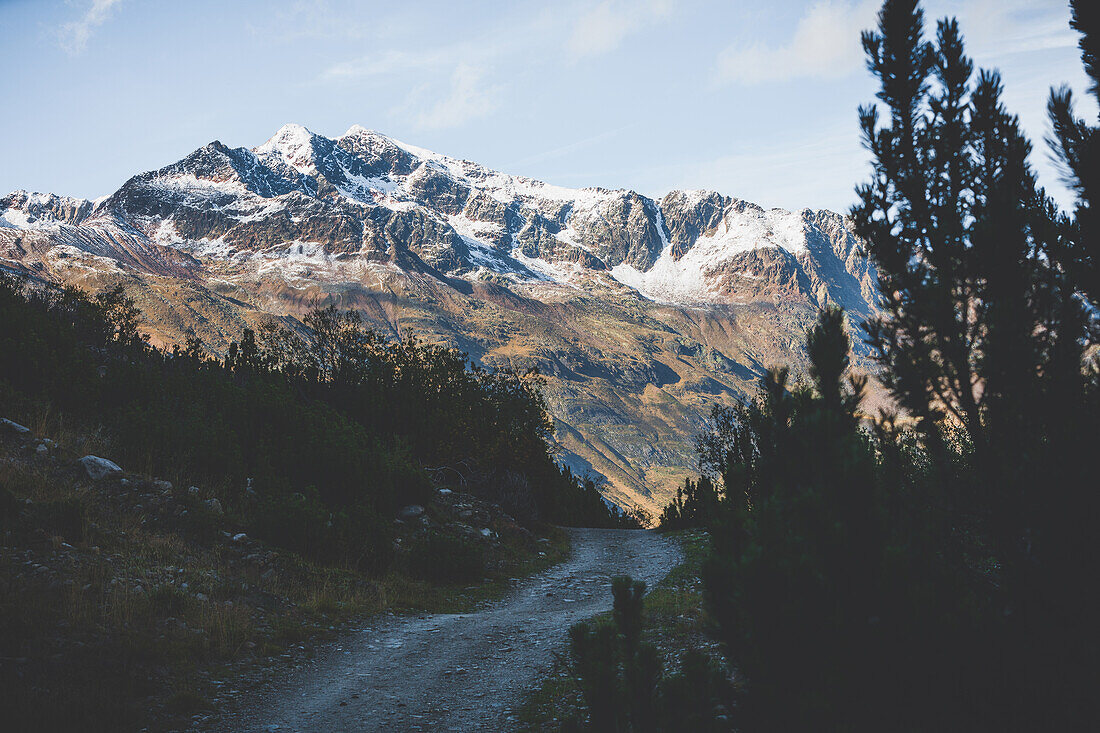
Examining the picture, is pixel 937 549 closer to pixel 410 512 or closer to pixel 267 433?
pixel 410 512

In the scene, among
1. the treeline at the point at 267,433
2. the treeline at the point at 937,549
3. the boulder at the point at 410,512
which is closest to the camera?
the treeline at the point at 937,549

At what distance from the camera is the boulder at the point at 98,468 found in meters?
12.8

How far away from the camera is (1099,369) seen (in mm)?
4508

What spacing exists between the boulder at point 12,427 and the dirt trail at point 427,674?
29.3 feet

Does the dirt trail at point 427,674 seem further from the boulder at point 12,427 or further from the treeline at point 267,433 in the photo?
the boulder at point 12,427

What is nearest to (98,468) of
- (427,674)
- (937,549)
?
(427,674)

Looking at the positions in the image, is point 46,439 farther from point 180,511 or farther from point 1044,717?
point 1044,717

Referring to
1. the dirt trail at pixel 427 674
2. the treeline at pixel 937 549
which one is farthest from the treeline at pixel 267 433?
the treeline at pixel 937 549

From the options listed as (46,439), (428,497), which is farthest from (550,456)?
(46,439)

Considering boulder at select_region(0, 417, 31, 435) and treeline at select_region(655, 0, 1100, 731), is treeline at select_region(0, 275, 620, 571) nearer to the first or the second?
boulder at select_region(0, 417, 31, 435)

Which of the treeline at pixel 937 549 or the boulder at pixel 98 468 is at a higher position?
the boulder at pixel 98 468

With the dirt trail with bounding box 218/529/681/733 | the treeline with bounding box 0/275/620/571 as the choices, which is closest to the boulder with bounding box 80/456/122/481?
the treeline with bounding box 0/275/620/571

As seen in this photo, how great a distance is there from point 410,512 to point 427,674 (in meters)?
11.4

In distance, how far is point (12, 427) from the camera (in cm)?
1328
